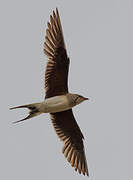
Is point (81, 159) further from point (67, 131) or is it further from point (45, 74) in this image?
point (45, 74)

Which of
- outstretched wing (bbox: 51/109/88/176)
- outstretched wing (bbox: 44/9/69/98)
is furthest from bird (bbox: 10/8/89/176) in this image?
outstretched wing (bbox: 51/109/88/176)

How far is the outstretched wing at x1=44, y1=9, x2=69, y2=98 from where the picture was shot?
1184 cm

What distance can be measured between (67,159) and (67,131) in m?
0.65

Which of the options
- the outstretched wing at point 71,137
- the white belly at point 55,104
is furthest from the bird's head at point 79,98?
the outstretched wing at point 71,137

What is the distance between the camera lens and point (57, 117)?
12594 millimetres

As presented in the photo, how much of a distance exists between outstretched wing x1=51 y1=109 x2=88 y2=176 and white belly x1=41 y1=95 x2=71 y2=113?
0.64 metres

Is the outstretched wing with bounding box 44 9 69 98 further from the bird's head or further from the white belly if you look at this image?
the bird's head

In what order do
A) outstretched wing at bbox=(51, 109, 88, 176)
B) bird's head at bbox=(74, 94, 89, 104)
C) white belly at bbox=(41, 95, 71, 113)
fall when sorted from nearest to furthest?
white belly at bbox=(41, 95, 71, 113) < bird's head at bbox=(74, 94, 89, 104) < outstretched wing at bbox=(51, 109, 88, 176)

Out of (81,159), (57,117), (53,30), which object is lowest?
(81,159)

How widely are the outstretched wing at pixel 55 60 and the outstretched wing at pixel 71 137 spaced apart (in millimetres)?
838

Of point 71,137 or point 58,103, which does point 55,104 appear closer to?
point 58,103

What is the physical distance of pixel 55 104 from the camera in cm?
1184

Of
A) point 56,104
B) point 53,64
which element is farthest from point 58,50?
point 56,104

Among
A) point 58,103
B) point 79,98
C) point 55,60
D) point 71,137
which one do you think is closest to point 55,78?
point 55,60
